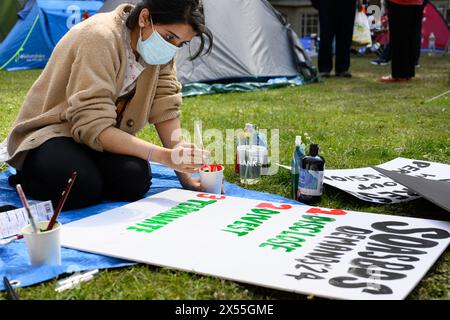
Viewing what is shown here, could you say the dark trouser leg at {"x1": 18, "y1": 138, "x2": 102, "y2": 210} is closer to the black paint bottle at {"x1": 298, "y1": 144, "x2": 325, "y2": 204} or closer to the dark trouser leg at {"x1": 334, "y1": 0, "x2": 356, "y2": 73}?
the black paint bottle at {"x1": 298, "y1": 144, "x2": 325, "y2": 204}

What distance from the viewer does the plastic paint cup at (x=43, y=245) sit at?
155cm

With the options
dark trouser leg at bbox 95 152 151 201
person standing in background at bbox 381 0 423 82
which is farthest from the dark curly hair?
person standing in background at bbox 381 0 423 82

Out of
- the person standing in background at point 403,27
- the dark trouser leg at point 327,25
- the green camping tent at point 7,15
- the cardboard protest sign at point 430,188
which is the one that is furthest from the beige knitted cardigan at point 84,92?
the green camping tent at point 7,15

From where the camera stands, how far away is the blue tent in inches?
319

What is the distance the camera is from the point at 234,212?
2096 millimetres

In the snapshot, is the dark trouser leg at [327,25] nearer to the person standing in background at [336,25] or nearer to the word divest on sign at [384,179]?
the person standing in background at [336,25]

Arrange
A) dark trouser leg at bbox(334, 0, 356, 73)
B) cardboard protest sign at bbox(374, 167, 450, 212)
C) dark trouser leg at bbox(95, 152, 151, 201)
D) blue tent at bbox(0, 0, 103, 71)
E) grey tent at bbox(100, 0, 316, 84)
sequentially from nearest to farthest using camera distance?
cardboard protest sign at bbox(374, 167, 450, 212) < dark trouser leg at bbox(95, 152, 151, 201) < grey tent at bbox(100, 0, 316, 84) < dark trouser leg at bbox(334, 0, 356, 73) < blue tent at bbox(0, 0, 103, 71)

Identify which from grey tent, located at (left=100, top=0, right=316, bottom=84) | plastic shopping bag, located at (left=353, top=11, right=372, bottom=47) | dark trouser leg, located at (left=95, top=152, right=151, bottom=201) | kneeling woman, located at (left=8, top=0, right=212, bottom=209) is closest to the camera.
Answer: kneeling woman, located at (left=8, top=0, right=212, bottom=209)

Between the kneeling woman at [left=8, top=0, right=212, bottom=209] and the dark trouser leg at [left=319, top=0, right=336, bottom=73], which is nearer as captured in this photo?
the kneeling woman at [left=8, top=0, right=212, bottom=209]

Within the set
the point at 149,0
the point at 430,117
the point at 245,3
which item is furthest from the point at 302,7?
the point at 149,0

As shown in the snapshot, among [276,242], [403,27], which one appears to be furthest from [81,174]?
[403,27]

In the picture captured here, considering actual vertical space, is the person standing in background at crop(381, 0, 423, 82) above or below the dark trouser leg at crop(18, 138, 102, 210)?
above

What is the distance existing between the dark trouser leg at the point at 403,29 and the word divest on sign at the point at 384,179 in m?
3.80

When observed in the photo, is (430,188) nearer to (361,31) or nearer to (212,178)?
(212,178)
